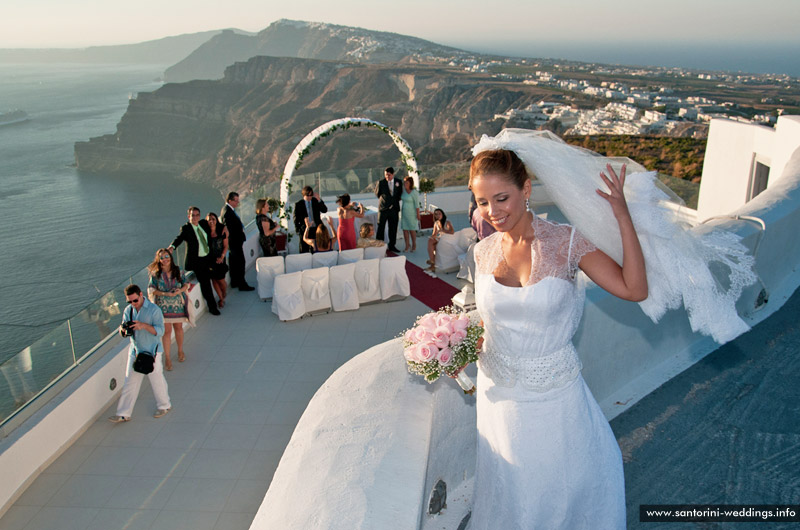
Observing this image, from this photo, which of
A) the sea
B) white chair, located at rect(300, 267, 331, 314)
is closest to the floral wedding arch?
white chair, located at rect(300, 267, 331, 314)

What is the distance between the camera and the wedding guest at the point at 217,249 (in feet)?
32.0

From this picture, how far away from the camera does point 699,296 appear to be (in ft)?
8.58

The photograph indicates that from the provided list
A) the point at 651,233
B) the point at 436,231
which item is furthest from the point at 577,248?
the point at 436,231

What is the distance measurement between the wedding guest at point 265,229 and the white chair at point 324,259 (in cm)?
167

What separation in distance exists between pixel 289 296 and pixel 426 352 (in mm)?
7093

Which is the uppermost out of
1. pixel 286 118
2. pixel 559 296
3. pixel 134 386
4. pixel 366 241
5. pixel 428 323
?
pixel 559 296

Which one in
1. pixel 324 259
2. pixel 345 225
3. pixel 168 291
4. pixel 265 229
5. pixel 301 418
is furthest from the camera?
pixel 265 229

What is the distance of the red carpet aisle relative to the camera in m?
10.4

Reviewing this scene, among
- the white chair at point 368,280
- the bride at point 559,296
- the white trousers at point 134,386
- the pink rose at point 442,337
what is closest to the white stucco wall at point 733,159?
the white chair at point 368,280

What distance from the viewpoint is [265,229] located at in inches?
450

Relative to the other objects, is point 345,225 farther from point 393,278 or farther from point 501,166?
point 501,166

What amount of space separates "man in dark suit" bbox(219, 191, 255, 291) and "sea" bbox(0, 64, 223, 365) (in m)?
45.8

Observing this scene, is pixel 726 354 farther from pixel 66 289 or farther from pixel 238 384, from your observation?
pixel 66 289

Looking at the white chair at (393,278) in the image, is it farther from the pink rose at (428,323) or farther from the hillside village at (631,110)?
the hillside village at (631,110)
